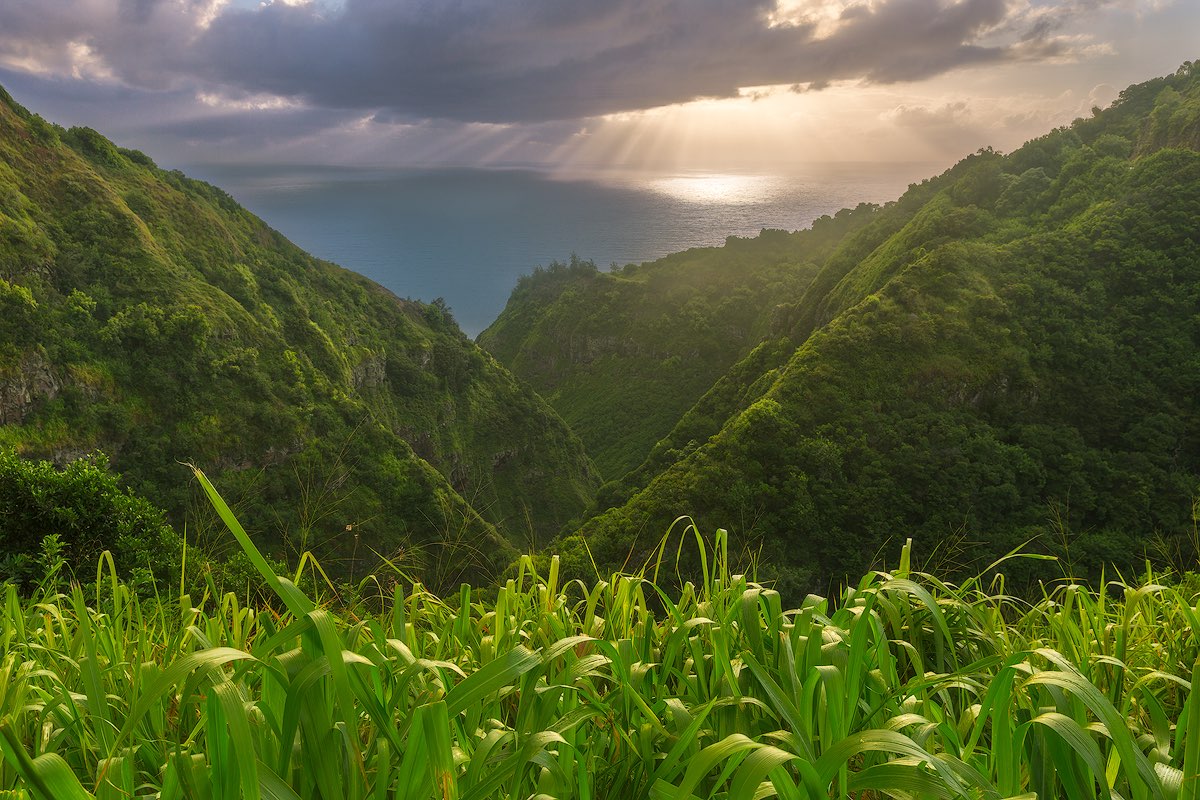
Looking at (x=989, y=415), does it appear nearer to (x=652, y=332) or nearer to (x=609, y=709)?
(x=609, y=709)

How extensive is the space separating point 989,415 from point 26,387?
47152mm

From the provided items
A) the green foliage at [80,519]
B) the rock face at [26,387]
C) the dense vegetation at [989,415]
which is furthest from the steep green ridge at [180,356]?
the green foliage at [80,519]

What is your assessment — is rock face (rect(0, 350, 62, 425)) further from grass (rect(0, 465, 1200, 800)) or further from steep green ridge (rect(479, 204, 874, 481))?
steep green ridge (rect(479, 204, 874, 481))

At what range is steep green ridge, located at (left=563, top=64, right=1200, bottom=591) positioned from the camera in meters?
27.7

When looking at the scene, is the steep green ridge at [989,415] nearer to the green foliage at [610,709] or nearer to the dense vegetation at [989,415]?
the dense vegetation at [989,415]

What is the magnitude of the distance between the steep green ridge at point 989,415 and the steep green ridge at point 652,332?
146ft

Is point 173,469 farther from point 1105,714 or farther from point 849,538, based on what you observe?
point 1105,714

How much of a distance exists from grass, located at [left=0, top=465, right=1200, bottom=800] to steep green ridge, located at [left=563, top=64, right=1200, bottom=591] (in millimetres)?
20562

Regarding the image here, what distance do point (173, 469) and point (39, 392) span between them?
6.77 meters

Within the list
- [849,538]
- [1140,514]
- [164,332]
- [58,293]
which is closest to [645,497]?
[849,538]

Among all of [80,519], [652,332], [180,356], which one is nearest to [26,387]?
[180,356]

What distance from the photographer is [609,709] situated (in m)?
1.54

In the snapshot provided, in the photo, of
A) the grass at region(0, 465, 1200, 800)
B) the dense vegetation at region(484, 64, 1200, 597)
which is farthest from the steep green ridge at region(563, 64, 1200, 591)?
the grass at region(0, 465, 1200, 800)

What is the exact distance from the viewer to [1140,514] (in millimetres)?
27031
